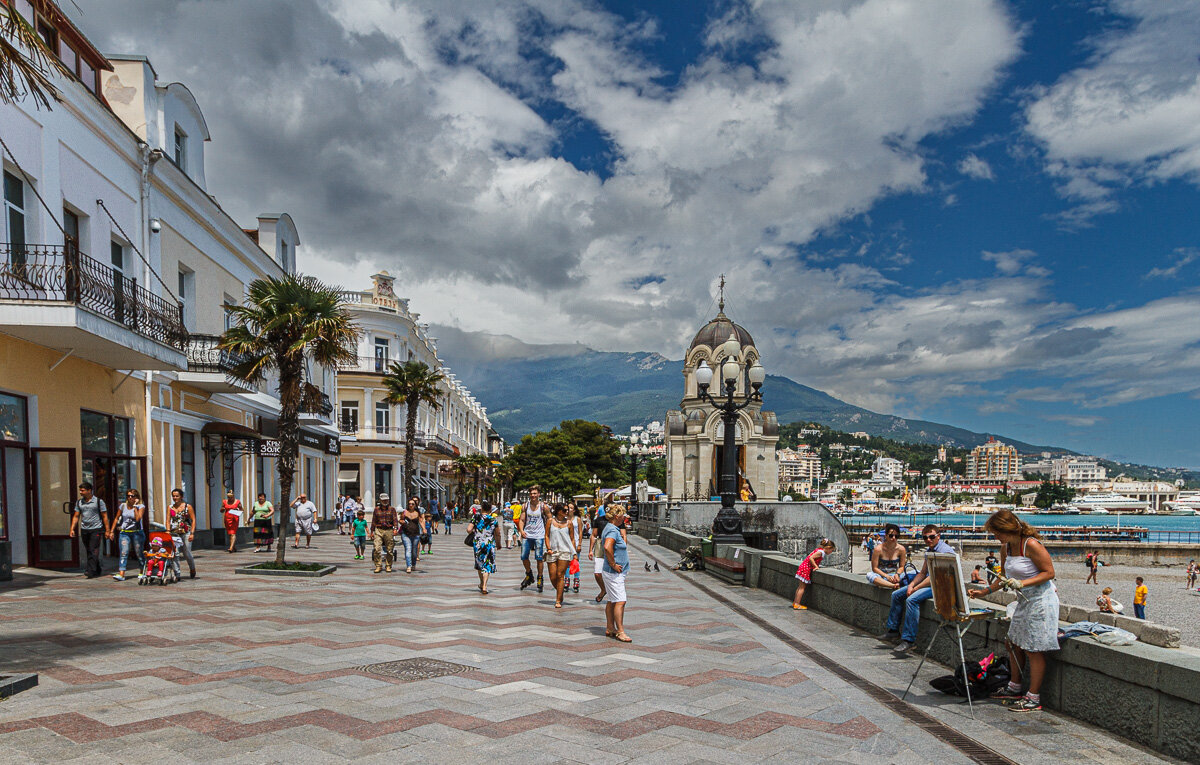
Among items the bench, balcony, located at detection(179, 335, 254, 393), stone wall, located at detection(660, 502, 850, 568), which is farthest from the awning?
stone wall, located at detection(660, 502, 850, 568)

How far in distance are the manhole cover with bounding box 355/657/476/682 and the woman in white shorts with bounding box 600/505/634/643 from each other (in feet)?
7.14

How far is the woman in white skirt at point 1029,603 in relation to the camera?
603 centimetres

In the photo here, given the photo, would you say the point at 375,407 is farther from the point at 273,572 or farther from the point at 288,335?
the point at 273,572

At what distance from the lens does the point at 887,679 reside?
751 centimetres

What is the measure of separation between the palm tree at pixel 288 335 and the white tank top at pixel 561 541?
20.9 feet

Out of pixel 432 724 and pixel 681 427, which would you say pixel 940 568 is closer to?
pixel 432 724

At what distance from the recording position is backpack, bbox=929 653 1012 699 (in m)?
6.64

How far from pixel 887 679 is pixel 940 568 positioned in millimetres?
1505

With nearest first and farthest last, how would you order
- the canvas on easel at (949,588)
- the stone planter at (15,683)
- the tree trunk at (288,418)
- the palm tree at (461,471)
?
Result: the stone planter at (15,683)
the canvas on easel at (949,588)
the tree trunk at (288,418)
the palm tree at (461,471)

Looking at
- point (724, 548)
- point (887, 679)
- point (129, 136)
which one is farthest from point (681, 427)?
point (887, 679)

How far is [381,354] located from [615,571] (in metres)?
39.8

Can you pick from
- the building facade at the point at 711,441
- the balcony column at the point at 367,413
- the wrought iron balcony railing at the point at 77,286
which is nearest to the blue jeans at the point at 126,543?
the wrought iron balcony railing at the point at 77,286

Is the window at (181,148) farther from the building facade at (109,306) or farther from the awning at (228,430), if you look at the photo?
the awning at (228,430)

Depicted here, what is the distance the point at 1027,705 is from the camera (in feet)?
20.5
